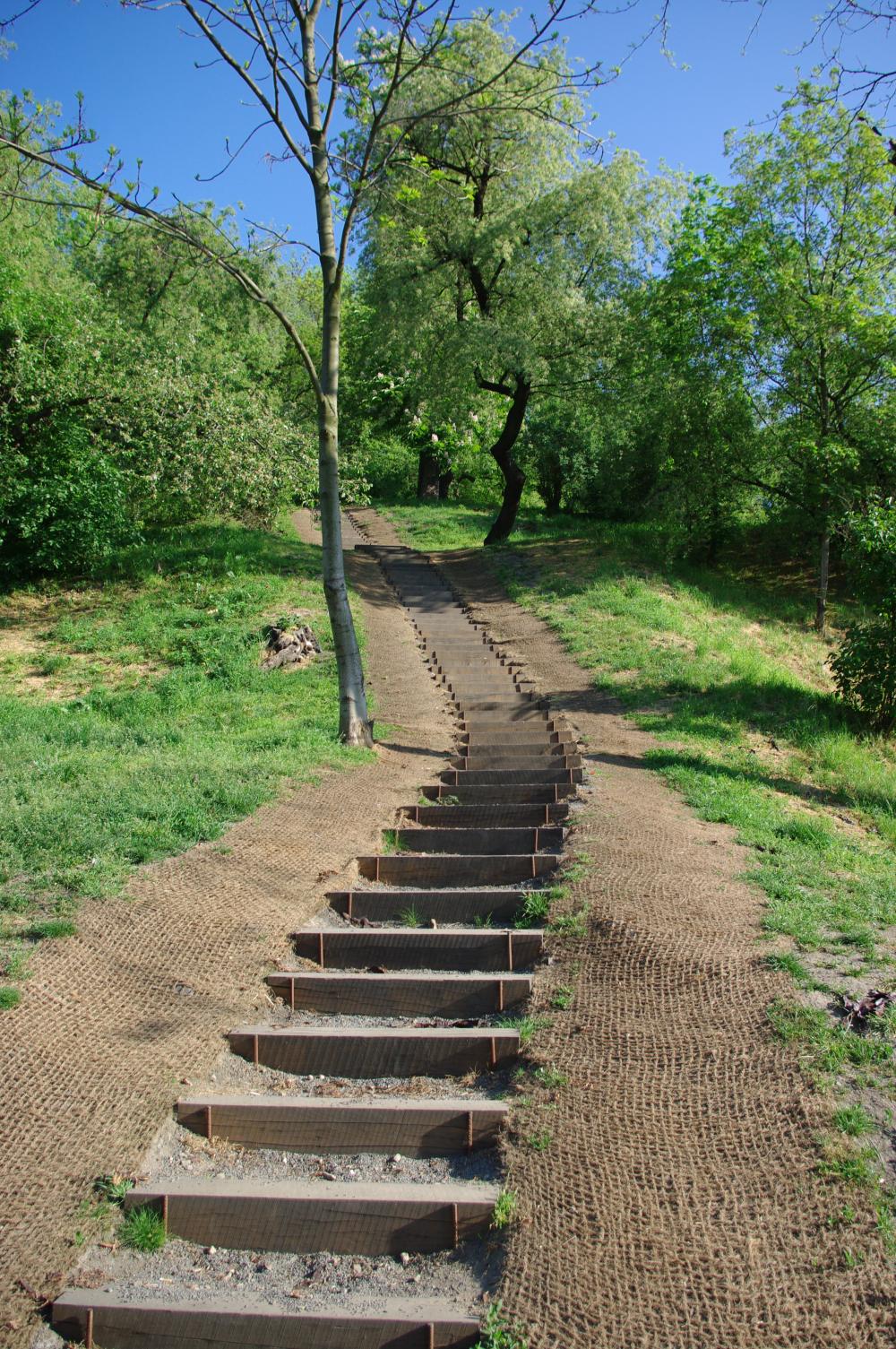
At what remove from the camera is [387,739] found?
34.7ft

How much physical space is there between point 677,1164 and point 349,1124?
1.47 metres

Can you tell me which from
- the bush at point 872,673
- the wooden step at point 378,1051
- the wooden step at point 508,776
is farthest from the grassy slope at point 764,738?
the wooden step at point 378,1051

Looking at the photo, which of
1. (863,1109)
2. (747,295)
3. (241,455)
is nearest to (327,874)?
(863,1109)

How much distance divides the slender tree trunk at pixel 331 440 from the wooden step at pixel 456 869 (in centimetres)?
296

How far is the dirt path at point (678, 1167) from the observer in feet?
10.5

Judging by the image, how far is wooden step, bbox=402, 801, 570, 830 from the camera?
8039mm

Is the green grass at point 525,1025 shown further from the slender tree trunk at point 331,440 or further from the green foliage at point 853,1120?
the slender tree trunk at point 331,440

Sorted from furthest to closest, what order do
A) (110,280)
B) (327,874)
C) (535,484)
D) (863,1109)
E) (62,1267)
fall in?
(535,484) < (110,280) < (327,874) < (863,1109) < (62,1267)

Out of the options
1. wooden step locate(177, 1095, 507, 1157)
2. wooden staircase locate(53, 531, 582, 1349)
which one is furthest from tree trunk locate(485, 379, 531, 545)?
wooden step locate(177, 1095, 507, 1157)

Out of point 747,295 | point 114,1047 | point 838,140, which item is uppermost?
point 838,140

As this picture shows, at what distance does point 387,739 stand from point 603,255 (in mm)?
14103

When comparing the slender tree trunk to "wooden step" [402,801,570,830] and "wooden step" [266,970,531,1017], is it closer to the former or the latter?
"wooden step" [402,801,570,830]

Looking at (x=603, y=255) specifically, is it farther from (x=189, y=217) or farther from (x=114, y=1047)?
(x=114, y=1047)

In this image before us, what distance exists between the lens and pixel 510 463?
73.1 ft
